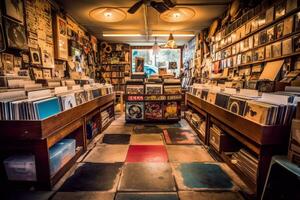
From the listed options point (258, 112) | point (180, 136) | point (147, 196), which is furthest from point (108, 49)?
point (258, 112)

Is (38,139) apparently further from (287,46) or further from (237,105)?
(287,46)

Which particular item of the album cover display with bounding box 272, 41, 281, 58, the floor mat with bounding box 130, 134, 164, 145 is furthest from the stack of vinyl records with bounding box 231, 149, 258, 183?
the album cover display with bounding box 272, 41, 281, 58

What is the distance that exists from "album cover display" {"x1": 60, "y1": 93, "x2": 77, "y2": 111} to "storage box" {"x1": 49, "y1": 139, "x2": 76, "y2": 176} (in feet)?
1.49

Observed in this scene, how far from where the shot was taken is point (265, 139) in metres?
1.39

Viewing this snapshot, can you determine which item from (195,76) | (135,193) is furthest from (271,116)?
(195,76)

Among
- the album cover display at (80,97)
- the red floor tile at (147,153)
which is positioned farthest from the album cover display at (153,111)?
the album cover display at (80,97)

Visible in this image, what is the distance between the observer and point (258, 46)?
10.1 feet

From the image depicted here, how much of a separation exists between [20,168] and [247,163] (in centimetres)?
230

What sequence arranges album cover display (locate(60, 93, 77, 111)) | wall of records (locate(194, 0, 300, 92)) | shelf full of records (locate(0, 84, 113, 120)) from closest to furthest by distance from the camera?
shelf full of records (locate(0, 84, 113, 120)), album cover display (locate(60, 93, 77, 111)), wall of records (locate(194, 0, 300, 92))

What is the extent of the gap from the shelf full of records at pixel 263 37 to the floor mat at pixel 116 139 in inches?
111

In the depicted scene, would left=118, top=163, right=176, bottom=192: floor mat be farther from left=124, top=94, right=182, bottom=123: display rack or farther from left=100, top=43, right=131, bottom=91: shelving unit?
left=100, top=43, right=131, bottom=91: shelving unit

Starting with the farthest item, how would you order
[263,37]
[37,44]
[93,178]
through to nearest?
[37,44], [263,37], [93,178]

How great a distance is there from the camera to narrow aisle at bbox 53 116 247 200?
1668 millimetres

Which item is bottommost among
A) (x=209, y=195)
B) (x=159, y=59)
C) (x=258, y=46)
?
(x=209, y=195)
